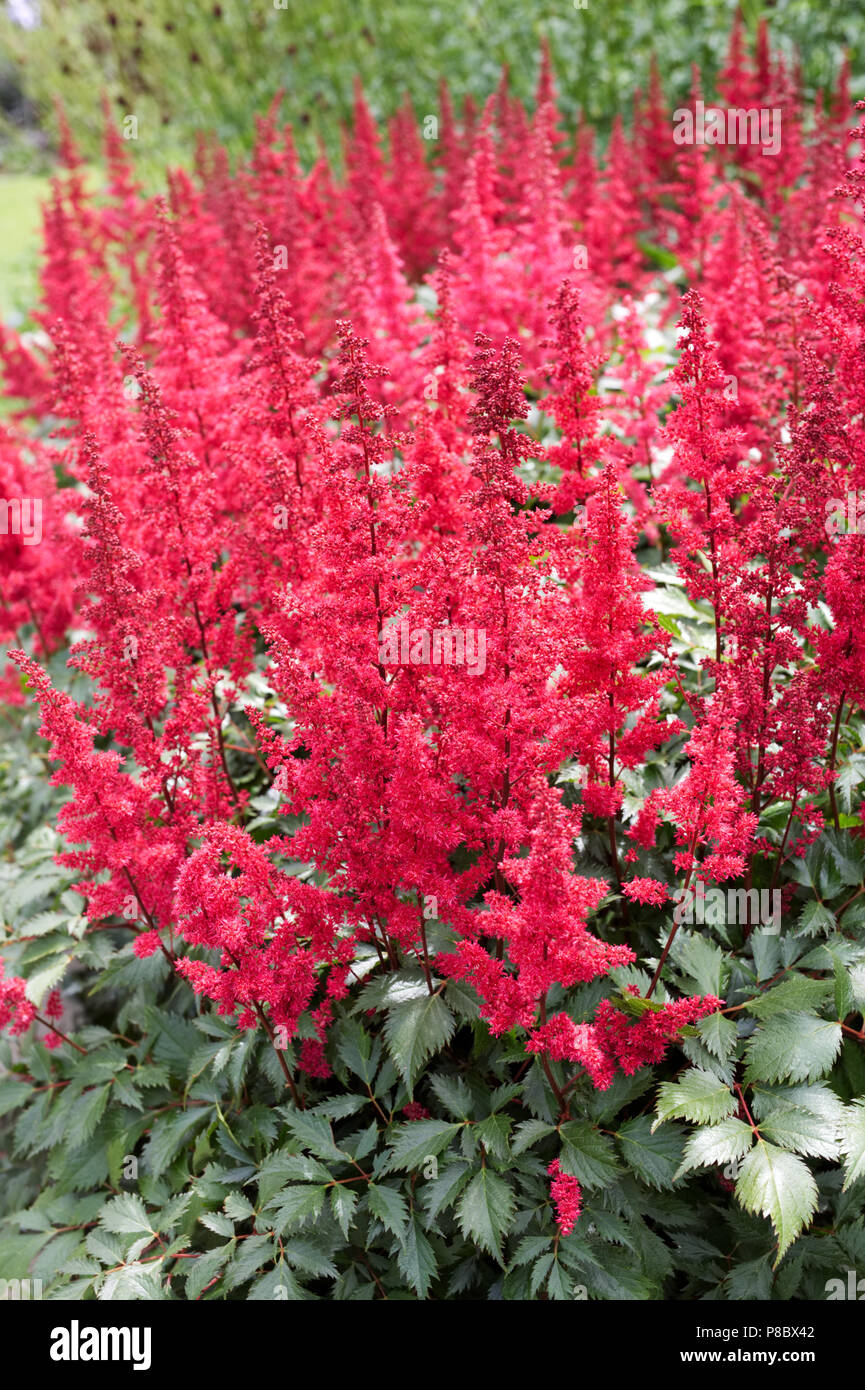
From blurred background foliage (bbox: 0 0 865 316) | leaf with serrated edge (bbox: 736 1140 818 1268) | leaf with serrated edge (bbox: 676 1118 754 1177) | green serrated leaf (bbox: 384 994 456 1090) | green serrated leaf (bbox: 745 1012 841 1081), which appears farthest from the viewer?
blurred background foliage (bbox: 0 0 865 316)

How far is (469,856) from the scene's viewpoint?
3.71m

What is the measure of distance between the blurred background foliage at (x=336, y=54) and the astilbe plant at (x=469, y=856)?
7477mm

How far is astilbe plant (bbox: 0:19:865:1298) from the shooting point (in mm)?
2914

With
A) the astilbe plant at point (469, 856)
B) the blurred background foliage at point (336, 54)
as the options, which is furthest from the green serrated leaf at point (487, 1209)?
the blurred background foliage at point (336, 54)

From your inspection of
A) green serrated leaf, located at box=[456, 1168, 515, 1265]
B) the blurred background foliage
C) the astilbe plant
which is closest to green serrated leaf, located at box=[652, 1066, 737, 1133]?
the astilbe plant

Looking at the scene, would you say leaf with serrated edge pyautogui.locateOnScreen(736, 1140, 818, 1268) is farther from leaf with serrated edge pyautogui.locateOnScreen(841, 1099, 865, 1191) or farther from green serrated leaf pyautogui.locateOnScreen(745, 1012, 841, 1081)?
green serrated leaf pyautogui.locateOnScreen(745, 1012, 841, 1081)

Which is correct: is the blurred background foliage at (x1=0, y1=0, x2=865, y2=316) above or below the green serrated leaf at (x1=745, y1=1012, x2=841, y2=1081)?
above

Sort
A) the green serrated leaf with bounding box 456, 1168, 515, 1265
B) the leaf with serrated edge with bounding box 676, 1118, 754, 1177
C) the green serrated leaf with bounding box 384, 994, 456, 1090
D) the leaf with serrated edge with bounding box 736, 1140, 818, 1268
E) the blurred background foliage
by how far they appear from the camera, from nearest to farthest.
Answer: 1. the leaf with serrated edge with bounding box 736, 1140, 818, 1268
2. the leaf with serrated edge with bounding box 676, 1118, 754, 1177
3. the green serrated leaf with bounding box 456, 1168, 515, 1265
4. the green serrated leaf with bounding box 384, 994, 456, 1090
5. the blurred background foliage

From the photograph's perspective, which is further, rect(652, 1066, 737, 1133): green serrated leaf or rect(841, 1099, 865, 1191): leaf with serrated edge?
rect(652, 1066, 737, 1133): green serrated leaf

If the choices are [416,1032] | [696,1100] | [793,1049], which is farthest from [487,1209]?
[793,1049]

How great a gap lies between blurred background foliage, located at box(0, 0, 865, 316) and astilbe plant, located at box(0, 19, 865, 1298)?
24.5 feet

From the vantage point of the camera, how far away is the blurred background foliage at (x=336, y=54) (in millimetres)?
11477

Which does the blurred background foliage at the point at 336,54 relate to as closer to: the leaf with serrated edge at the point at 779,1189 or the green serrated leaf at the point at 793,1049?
the green serrated leaf at the point at 793,1049
